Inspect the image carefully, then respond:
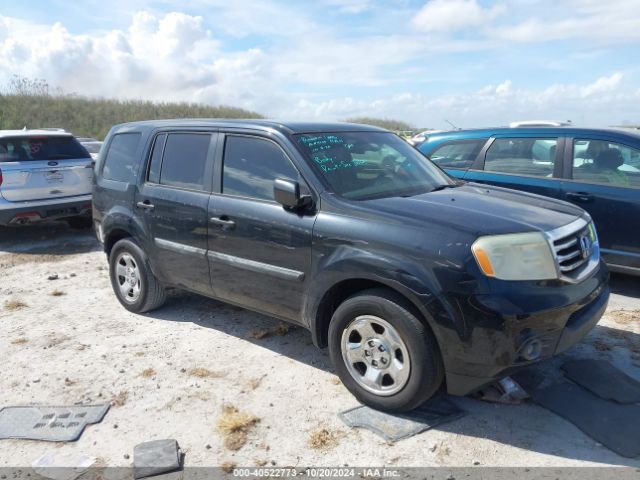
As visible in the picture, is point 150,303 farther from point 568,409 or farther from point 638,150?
point 638,150

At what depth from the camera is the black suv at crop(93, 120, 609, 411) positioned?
3066mm

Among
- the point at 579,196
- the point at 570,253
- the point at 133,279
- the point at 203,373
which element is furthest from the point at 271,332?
the point at 579,196

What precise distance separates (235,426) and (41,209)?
6173mm

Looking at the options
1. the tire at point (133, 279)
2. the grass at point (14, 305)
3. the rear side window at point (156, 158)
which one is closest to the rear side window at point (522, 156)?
the rear side window at point (156, 158)

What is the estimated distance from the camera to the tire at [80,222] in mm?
9500

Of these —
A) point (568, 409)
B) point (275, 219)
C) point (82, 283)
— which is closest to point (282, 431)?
point (275, 219)

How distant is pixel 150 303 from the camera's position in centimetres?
530

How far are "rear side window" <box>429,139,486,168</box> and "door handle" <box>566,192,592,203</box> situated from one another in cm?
126

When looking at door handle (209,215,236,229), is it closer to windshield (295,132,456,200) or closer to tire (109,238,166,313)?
windshield (295,132,456,200)

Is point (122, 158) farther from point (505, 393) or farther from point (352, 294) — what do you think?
point (505, 393)

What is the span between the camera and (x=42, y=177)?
8.20 meters

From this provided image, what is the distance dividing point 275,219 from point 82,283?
367 cm

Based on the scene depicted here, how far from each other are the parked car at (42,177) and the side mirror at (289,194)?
19.2 feet

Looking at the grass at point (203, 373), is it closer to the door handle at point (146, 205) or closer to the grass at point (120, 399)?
the grass at point (120, 399)
